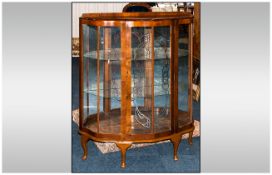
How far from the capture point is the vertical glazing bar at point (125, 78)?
11.2ft

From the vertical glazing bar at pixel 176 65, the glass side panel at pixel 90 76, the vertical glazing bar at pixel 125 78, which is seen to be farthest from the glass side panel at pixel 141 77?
the glass side panel at pixel 90 76

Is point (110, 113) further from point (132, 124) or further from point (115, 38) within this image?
point (115, 38)

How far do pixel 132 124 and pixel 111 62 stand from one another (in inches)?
24.8

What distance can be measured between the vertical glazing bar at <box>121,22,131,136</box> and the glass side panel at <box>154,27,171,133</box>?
255 millimetres

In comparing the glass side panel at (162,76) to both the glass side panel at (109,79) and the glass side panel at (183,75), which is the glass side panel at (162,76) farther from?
the glass side panel at (109,79)

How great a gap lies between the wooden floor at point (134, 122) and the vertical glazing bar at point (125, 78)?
13 centimetres

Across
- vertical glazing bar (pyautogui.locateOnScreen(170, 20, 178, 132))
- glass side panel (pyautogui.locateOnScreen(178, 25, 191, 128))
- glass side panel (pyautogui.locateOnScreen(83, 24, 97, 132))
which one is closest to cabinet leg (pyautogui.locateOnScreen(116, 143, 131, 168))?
glass side panel (pyautogui.locateOnScreen(83, 24, 97, 132))

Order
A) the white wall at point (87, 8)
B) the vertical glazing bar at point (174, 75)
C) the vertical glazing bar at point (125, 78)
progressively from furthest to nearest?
1. the white wall at point (87, 8)
2. the vertical glazing bar at point (174, 75)
3. the vertical glazing bar at point (125, 78)

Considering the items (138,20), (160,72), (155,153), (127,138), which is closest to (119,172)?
(127,138)

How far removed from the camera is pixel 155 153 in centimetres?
409

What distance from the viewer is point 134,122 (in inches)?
157

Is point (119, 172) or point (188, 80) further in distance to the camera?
point (188, 80)

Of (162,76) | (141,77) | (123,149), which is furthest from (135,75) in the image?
(123,149)

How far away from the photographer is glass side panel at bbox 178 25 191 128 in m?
3.76
